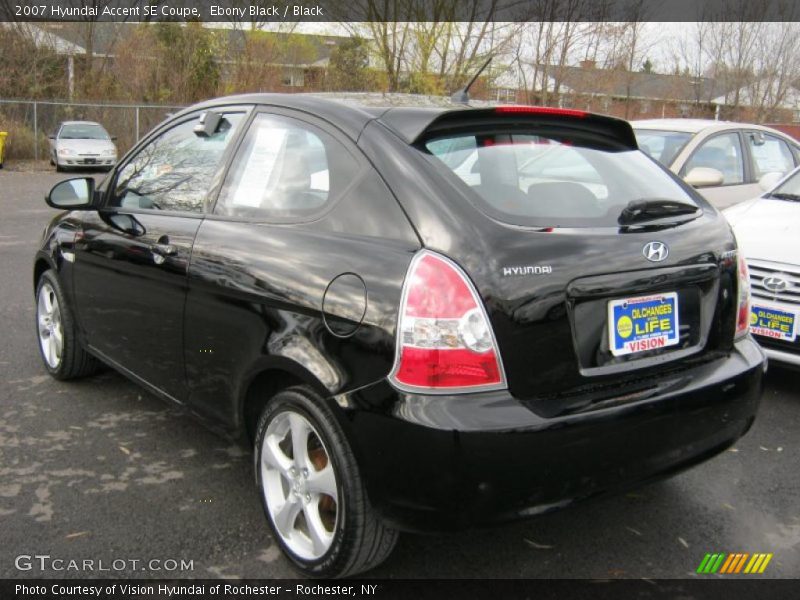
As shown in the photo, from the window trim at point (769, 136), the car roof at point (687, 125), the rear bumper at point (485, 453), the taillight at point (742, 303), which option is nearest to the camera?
the rear bumper at point (485, 453)

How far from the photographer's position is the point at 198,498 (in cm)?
327

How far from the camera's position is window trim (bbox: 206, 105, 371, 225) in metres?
2.67

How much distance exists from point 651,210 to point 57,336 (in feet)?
11.6

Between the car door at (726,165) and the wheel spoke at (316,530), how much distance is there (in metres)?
5.50

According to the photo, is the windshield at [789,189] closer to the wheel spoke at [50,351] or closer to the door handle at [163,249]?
the door handle at [163,249]

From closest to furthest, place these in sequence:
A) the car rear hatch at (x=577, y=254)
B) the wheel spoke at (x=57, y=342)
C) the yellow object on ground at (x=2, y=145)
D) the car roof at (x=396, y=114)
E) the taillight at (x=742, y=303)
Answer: the car rear hatch at (x=577, y=254)
the car roof at (x=396, y=114)
the taillight at (x=742, y=303)
the wheel spoke at (x=57, y=342)
the yellow object on ground at (x=2, y=145)

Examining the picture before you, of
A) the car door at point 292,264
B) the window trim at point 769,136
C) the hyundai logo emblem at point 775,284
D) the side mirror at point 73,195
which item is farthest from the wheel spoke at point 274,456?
the window trim at point 769,136

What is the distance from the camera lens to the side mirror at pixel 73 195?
4.00 m

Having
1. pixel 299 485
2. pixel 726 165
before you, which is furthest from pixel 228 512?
pixel 726 165

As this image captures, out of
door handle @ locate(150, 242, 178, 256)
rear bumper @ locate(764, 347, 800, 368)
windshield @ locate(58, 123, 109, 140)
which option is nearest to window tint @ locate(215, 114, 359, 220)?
door handle @ locate(150, 242, 178, 256)

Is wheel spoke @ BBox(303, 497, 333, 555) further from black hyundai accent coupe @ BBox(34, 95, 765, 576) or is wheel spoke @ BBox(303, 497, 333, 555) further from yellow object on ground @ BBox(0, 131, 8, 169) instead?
yellow object on ground @ BBox(0, 131, 8, 169)

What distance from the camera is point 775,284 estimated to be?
443 centimetres

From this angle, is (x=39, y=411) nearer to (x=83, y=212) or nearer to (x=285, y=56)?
(x=83, y=212)

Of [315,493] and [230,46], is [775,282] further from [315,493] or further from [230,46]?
[230,46]
